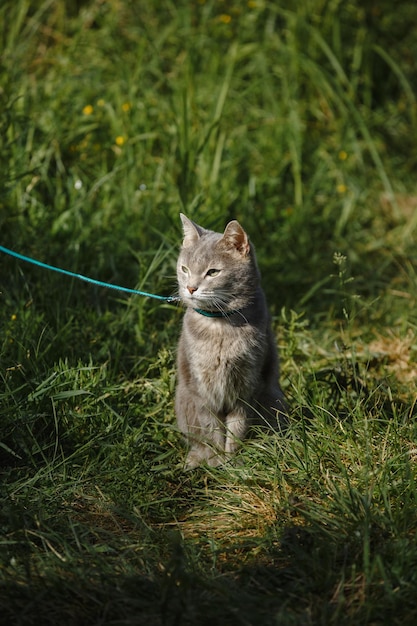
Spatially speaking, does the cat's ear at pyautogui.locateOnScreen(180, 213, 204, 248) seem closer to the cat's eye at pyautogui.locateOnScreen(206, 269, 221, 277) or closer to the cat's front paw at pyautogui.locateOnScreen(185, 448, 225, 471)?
the cat's eye at pyautogui.locateOnScreen(206, 269, 221, 277)

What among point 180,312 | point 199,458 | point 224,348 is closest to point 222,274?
point 224,348

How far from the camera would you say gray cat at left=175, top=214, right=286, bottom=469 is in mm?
3229

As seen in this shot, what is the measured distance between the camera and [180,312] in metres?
4.05

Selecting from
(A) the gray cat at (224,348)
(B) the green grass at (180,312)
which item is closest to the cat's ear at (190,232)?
(A) the gray cat at (224,348)

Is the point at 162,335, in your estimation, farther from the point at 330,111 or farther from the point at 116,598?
the point at 330,111

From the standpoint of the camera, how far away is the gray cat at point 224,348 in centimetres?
323

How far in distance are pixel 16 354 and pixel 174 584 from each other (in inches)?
58.8

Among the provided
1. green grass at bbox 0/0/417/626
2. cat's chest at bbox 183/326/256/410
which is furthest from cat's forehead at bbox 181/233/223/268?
green grass at bbox 0/0/417/626

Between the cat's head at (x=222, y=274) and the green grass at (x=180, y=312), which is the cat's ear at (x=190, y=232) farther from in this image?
the green grass at (x=180, y=312)

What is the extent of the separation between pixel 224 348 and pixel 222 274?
0.29 metres

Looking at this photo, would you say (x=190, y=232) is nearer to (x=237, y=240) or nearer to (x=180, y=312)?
(x=237, y=240)

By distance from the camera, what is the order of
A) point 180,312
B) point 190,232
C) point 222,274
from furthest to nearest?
1. point 180,312
2. point 190,232
3. point 222,274

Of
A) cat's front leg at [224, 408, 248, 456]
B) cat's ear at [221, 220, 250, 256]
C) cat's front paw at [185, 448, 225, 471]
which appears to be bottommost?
cat's front paw at [185, 448, 225, 471]

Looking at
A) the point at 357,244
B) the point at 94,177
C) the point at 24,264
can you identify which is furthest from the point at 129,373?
the point at 357,244
